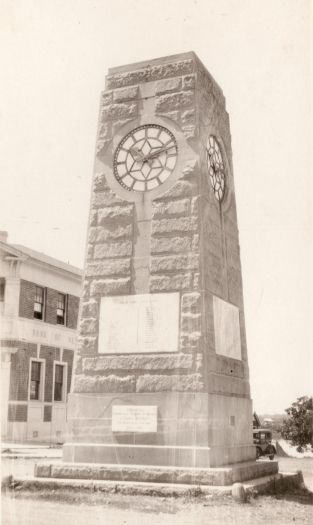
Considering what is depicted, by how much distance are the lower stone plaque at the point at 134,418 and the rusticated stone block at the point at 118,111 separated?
502cm

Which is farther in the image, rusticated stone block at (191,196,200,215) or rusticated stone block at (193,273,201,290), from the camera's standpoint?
rusticated stone block at (191,196,200,215)

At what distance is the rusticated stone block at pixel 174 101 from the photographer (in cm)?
1013

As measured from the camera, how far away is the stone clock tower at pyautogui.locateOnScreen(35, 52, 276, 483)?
29.3 feet

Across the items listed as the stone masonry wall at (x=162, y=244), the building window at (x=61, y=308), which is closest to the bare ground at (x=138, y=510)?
the stone masonry wall at (x=162, y=244)

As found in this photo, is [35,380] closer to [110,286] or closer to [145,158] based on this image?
[110,286]

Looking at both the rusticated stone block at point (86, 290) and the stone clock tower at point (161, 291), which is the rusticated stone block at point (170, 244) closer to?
the stone clock tower at point (161, 291)

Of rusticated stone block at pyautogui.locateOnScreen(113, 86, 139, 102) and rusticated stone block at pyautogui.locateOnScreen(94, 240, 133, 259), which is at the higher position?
rusticated stone block at pyautogui.locateOnScreen(113, 86, 139, 102)

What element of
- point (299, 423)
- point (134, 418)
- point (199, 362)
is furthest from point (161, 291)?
point (299, 423)

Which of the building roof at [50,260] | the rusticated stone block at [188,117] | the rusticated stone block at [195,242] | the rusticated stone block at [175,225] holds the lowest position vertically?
the rusticated stone block at [195,242]

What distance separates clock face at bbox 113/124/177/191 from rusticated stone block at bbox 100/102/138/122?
1.15 ft

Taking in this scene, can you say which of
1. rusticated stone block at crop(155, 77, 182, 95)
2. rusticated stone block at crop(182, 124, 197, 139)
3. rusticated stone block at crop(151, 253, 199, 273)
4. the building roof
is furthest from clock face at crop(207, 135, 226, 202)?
the building roof

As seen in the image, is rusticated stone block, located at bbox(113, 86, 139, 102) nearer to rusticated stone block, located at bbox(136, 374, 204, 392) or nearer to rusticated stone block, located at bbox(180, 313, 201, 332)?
rusticated stone block, located at bbox(180, 313, 201, 332)

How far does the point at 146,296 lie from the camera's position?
9.58 meters

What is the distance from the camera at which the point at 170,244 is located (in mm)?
9664
